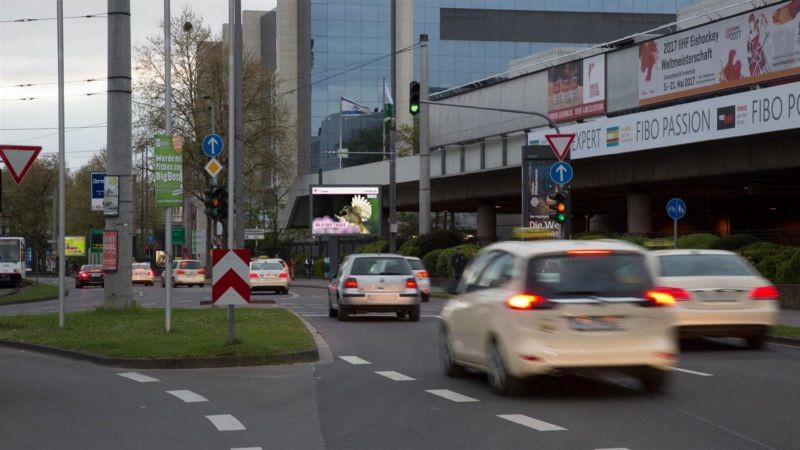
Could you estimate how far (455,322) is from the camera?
14875 millimetres

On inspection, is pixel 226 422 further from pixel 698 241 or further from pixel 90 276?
pixel 90 276

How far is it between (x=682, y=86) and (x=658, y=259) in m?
24.7

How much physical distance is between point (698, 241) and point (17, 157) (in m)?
22.9

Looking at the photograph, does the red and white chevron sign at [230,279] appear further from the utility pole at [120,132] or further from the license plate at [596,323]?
the utility pole at [120,132]

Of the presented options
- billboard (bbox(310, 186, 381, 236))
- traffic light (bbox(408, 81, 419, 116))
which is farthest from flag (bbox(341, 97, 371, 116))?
traffic light (bbox(408, 81, 419, 116))

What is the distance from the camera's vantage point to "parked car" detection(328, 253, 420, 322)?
91.5 feet

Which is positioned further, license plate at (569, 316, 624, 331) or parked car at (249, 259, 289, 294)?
parked car at (249, 259, 289, 294)

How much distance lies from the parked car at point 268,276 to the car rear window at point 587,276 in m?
38.5

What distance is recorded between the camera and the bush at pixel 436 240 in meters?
59.8

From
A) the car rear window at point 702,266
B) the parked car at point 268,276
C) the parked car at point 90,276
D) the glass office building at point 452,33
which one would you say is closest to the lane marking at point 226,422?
the car rear window at point 702,266

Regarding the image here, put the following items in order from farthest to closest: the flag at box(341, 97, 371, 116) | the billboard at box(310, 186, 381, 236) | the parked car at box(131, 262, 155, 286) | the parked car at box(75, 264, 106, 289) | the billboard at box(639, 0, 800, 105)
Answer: the flag at box(341, 97, 371, 116) < the parked car at box(131, 262, 155, 286) < the parked car at box(75, 264, 106, 289) < the billboard at box(310, 186, 381, 236) < the billboard at box(639, 0, 800, 105)

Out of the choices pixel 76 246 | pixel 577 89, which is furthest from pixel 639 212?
pixel 76 246

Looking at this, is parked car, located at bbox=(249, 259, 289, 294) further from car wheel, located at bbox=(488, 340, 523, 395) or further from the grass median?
car wheel, located at bbox=(488, 340, 523, 395)

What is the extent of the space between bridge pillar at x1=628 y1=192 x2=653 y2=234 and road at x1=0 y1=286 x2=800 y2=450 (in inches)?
1289
